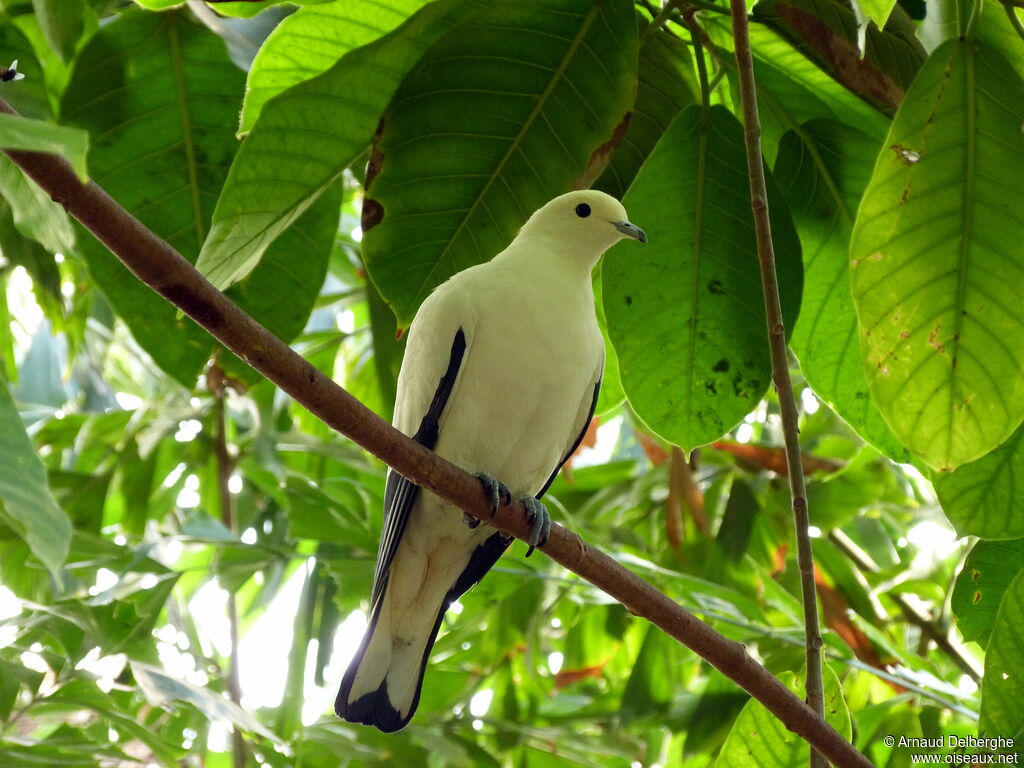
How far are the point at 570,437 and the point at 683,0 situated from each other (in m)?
1.14

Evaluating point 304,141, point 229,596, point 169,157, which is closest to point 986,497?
point 304,141

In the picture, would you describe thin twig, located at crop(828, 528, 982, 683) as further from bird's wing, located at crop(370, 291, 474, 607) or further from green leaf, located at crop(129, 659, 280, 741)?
green leaf, located at crop(129, 659, 280, 741)

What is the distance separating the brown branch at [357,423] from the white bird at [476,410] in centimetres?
29

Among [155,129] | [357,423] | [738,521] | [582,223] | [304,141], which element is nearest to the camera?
[357,423]

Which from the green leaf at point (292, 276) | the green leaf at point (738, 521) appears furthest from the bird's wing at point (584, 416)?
the green leaf at point (738, 521)

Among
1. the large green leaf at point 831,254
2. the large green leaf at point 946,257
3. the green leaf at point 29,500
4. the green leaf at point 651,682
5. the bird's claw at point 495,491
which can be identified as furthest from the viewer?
the green leaf at point 651,682

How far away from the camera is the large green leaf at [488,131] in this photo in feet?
6.93

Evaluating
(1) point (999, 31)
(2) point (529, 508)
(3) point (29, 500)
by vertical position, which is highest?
(1) point (999, 31)

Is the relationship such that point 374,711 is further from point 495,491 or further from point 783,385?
point 783,385

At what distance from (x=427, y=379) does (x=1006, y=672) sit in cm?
140

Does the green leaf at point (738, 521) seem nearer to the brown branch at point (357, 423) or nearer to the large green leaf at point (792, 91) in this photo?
the brown branch at point (357, 423)

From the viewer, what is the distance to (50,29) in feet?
6.70

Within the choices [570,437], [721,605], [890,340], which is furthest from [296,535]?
[890,340]

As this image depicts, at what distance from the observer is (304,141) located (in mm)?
2068
